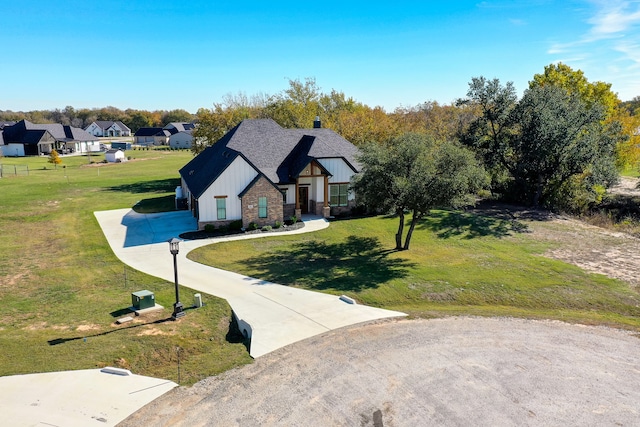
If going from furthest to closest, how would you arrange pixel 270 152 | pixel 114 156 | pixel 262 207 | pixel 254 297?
pixel 114 156 < pixel 270 152 < pixel 262 207 < pixel 254 297

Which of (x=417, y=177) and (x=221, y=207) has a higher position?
(x=417, y=177)

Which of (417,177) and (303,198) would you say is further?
(303,198)

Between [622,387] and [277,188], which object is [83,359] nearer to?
[622,387]

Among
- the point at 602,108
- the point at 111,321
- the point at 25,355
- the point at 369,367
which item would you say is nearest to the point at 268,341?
the point at 369,367

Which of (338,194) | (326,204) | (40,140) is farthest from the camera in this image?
(40,140)

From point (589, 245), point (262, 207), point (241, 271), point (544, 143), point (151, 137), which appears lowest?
point (241, 271)

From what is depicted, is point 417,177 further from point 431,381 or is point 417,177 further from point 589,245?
point 589,245

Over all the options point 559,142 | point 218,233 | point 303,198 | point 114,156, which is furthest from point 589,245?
point 114,156

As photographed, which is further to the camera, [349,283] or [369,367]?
[349,283]
